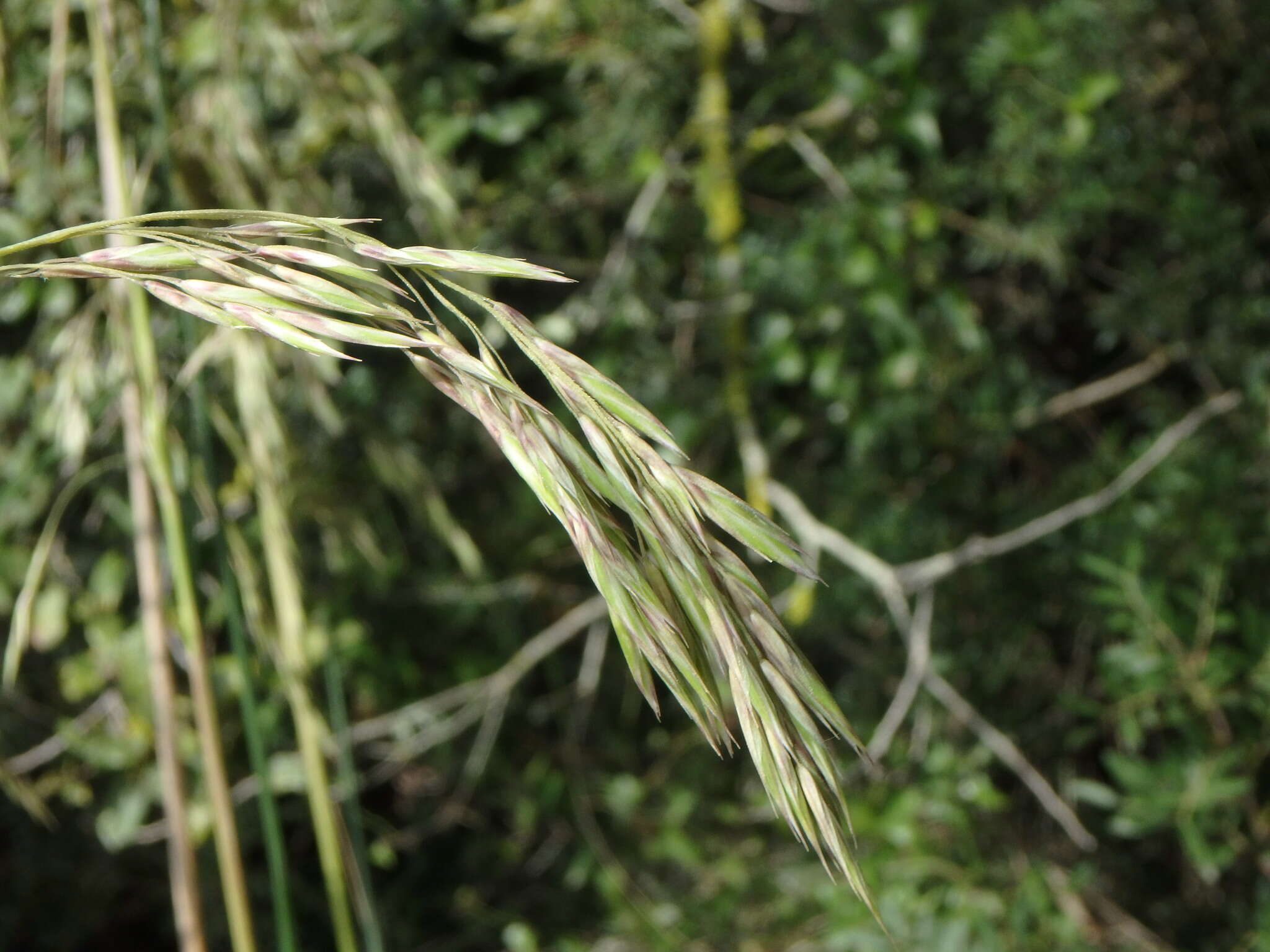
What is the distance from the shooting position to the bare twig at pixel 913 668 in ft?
3.94

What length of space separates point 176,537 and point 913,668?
91 centimetres

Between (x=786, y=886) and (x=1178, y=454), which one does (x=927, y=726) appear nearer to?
(x=786, y=886)

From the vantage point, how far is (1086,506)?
3.94ft

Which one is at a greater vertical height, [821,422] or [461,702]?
[821,422]

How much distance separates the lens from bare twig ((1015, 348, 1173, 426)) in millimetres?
1328

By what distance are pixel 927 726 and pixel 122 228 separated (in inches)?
46.5

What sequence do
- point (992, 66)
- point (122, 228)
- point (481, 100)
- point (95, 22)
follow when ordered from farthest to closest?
1. point (481, 100)
2. point (992, 66)
3. point (95, 22)
4. point (122, 228)

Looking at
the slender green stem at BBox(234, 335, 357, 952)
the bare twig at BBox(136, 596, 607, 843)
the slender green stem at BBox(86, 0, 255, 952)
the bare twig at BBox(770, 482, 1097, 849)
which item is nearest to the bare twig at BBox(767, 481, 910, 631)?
the bare twig at BBox(770, 482, 1097, 849)

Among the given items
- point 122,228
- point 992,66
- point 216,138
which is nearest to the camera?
point 122,228

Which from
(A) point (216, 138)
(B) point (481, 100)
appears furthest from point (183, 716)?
(B) point (481, 100)

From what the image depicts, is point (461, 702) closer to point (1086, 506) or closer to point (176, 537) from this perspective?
point (1086, 506)

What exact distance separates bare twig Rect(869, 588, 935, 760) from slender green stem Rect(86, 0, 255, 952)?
75 centimetres

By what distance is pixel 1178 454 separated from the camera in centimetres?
127

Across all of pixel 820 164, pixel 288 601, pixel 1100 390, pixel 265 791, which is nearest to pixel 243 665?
pixel 265 791
